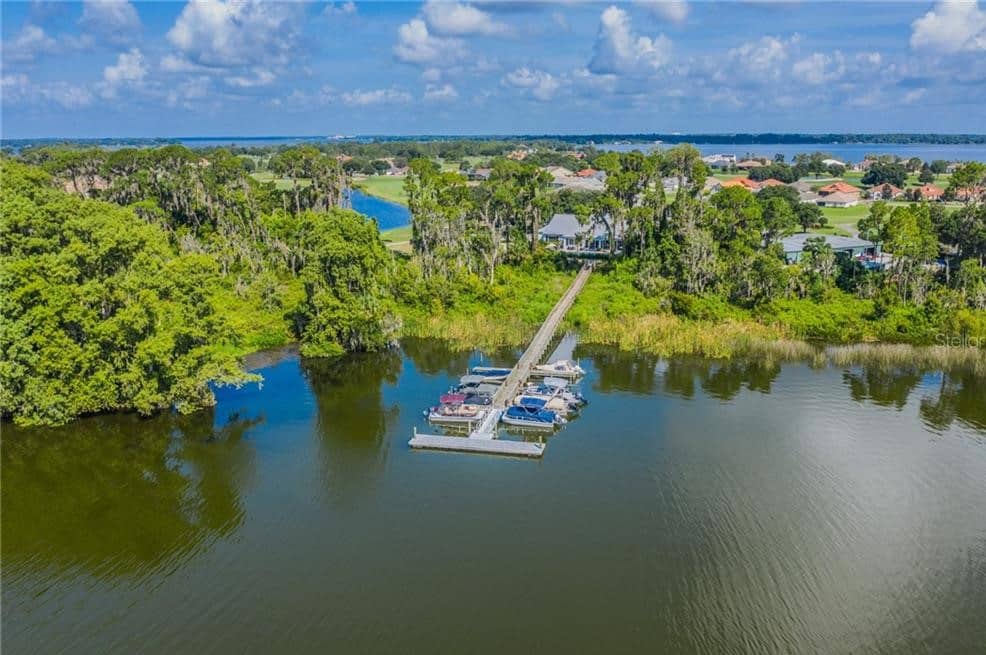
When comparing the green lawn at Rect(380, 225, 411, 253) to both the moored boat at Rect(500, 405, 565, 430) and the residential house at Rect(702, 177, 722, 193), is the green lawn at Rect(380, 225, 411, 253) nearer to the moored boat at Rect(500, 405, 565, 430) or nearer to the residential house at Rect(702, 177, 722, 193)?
the residential house at Rect(702, 177, 722, 193)

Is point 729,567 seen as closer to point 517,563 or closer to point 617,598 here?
→ point 617,598

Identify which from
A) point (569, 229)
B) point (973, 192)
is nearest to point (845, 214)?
point (973, 192)

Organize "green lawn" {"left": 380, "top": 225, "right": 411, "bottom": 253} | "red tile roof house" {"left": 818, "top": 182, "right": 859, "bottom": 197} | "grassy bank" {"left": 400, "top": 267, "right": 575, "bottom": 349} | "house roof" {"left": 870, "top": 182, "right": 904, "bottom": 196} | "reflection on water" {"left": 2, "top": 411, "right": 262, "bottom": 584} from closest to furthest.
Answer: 1. "reflection on water" {"left": 2, "top": 411, "right": 262, "bottom": 584}
2. "grassy bank" {"left": 400, "top": 267, "right": 575, "bottom": 349}
3. "green lawn" {"left": 380, "top": 225, "right": 411, "bottom": 253}
4. "red tile roof house" {"left": 818, "top": 182, "right": 859, "bottom": 197}
5. "house roof" {"left": 870, "top": 182, "right": 904, "bottom": 196}

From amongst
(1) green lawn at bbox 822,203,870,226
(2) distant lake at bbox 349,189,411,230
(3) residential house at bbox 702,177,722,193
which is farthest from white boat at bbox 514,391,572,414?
(2) distant lake at bbox 349,189,411,230

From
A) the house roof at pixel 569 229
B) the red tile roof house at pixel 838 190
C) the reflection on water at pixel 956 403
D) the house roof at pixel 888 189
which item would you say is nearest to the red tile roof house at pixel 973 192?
the reflection on water at pixel 956 403

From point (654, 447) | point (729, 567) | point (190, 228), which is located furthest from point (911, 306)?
point (190, 228)

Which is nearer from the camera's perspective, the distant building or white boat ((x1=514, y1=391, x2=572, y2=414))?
white boat ((x1=514, y1=391, x2=572, y2=414))

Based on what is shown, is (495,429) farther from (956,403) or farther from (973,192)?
(973,192)
